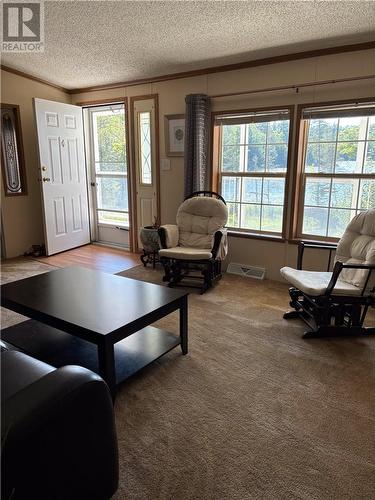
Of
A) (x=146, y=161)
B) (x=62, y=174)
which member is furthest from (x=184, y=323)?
(x=62, y=174)

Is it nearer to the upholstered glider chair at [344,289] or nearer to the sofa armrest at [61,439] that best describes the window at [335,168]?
the upholstered glider chair at [344,289]

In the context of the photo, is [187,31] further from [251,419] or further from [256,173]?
[251,419]

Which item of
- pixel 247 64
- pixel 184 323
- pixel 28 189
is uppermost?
pixel 247 64

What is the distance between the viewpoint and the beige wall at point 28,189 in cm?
456

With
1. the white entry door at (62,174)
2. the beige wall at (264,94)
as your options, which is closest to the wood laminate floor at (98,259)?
the white entry door at (62,174)

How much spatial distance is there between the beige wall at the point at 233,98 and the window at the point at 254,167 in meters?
0.16

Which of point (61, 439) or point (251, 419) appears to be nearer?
point (61, 439)

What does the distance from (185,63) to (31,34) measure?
1645 millimetres

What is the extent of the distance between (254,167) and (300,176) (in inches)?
21.2

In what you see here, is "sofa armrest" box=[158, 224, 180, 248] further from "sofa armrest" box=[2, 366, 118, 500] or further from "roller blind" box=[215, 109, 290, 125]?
"sofa armrest" box=[2, 366, 118, 500]

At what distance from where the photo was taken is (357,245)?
9.34ft

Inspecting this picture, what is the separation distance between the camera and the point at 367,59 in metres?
3.10

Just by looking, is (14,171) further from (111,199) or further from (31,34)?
(31,34)

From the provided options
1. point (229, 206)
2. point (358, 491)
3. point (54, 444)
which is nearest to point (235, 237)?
point (229, 206)
